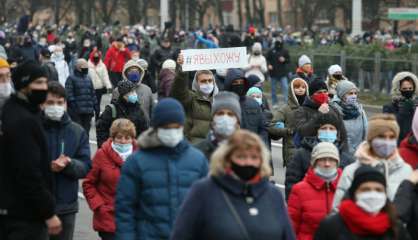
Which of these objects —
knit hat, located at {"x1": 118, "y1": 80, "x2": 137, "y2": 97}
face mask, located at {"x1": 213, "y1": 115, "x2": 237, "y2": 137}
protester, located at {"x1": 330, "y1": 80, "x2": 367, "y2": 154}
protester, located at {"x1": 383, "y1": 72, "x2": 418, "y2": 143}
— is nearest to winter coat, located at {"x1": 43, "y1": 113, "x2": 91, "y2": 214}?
face mask, located at {"x1": 213, "y1": 115, "x2": 237, "y2": 137}

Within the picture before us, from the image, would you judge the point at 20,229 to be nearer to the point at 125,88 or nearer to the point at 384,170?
the point at 384,170

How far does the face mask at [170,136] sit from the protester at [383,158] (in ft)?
3.33

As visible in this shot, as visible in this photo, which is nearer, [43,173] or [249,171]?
[249,171]

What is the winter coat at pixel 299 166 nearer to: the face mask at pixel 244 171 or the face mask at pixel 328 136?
the face mask at pixel 328 136

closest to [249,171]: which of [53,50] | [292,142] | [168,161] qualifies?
[168,161]

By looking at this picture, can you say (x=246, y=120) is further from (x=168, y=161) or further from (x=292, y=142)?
(x=168, y=161)

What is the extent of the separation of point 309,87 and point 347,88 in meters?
0.39

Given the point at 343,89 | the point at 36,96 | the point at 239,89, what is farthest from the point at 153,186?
the point at 343,89

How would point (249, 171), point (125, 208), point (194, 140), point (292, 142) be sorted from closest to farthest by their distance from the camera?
point (249, 171)
point (125, 208)
point (194, 140)
point (292, 142)

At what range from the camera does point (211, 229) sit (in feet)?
21.8

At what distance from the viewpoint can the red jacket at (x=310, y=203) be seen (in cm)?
857

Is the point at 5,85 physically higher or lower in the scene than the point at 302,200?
higher

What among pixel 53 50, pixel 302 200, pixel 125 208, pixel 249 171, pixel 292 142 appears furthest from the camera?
pixel 53 50

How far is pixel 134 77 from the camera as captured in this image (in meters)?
14.6
